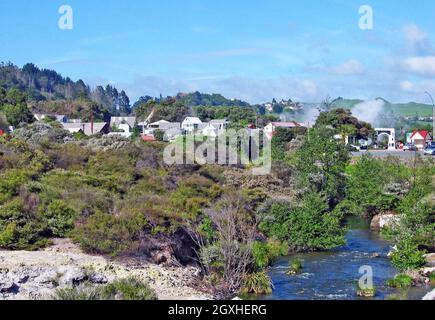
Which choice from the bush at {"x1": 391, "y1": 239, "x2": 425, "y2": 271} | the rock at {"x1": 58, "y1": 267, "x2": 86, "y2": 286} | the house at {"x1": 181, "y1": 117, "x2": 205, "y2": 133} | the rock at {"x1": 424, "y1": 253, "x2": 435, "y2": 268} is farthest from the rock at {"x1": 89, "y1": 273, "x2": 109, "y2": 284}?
the house at {"x1": 181, "y1": 117, "x2": 205, "y2": 133}

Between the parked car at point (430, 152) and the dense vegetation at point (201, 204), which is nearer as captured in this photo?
the dense vegetation at point (201, 204)

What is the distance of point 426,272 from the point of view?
2134 cm

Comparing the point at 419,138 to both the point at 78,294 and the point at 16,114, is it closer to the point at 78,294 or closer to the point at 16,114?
the point at 16,114

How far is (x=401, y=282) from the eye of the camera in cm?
2033

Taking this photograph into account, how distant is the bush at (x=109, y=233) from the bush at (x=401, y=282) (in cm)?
796

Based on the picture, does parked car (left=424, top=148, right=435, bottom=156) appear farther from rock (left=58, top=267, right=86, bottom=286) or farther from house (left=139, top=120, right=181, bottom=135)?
rock (left=58, top=267, right=86, bottom=286)

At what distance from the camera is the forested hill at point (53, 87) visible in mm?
148250

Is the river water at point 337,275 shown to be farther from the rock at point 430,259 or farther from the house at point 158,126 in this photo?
the house at point 158,126

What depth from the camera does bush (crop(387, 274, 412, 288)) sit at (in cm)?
2025

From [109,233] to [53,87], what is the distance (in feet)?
503

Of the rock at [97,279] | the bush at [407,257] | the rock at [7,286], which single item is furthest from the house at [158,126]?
the rock at [7,286]

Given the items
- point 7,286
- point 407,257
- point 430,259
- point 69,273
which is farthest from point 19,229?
point 430,259

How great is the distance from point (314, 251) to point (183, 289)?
9.03 meters

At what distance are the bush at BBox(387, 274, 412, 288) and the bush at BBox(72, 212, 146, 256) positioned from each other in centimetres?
796
